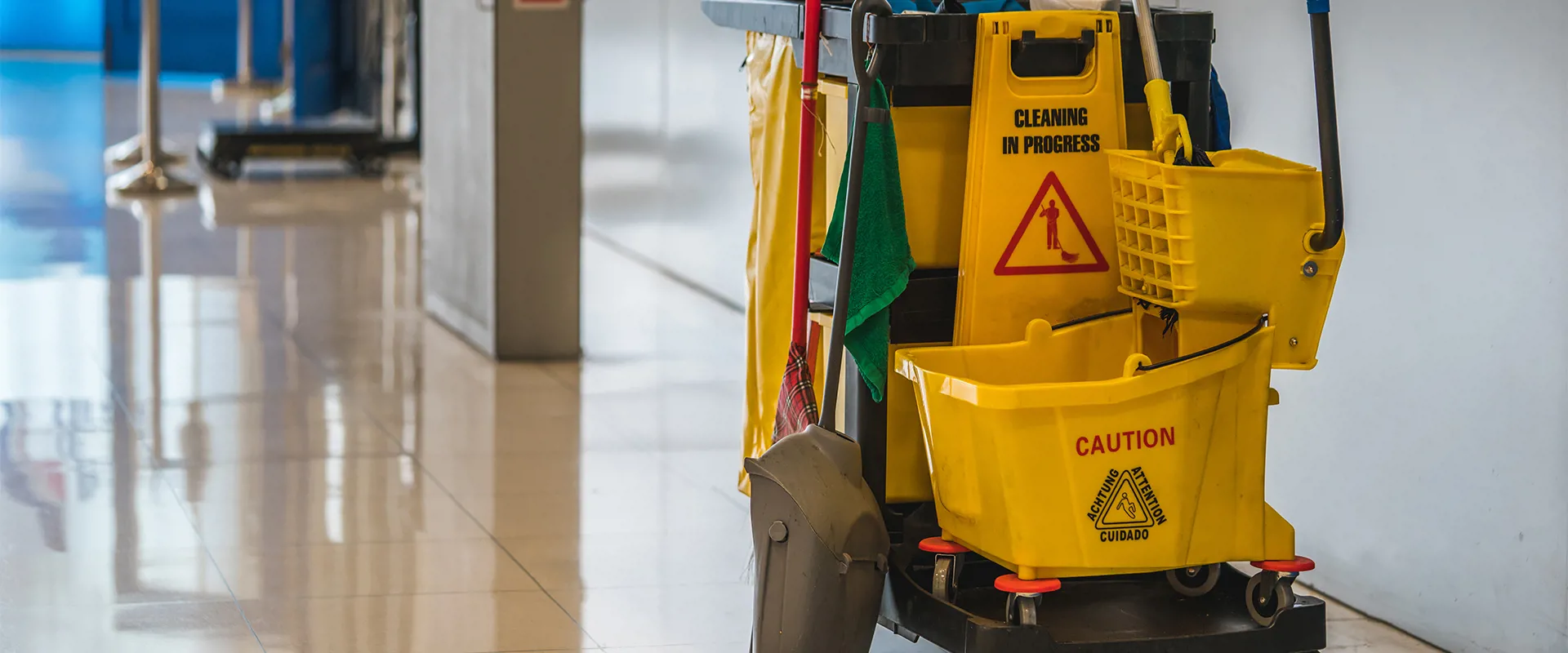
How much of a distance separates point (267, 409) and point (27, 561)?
1.36 meters

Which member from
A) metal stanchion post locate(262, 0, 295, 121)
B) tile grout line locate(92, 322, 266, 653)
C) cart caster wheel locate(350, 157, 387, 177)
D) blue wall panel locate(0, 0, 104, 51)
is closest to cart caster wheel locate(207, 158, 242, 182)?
cart caster wheel locate(350, 157, 387, 177)

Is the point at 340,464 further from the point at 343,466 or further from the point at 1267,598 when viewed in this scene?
the point at 1267,598

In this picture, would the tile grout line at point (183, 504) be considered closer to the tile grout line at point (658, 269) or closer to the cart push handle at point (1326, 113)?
the cart push handle at point (1326, 113)

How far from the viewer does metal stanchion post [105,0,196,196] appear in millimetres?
8906

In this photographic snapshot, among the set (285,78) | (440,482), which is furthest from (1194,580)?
(285,78)

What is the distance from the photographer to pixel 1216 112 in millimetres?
2670

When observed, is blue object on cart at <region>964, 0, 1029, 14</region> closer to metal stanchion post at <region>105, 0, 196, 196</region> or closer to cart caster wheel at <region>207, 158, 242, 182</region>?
metal stanchion post at <region>105, 0, 196, 196</region>

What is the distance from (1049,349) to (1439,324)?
2.55 feet

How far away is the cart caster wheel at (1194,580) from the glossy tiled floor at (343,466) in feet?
1.65

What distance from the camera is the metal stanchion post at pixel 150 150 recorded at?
8.91m

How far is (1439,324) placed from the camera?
286cm

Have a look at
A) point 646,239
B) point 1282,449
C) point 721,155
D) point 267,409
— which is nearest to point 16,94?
point 646,239

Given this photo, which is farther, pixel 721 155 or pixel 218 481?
pixel 721 155

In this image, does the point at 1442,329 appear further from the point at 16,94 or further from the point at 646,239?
the point at 16,94
